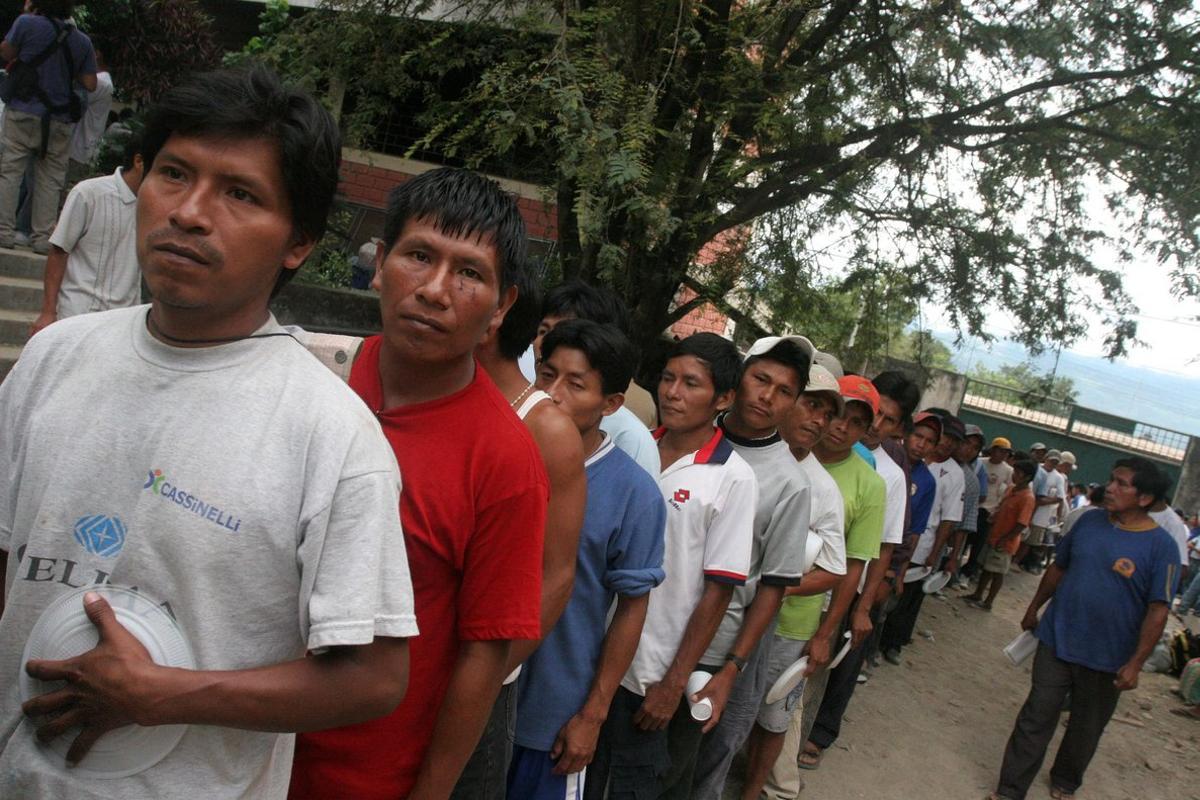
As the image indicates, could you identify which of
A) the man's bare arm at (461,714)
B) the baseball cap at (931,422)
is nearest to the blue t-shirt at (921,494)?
the baseball cap at (931,422)

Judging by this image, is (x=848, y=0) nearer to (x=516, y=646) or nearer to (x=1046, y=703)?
(x=1046, y=703)

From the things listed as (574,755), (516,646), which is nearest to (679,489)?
(574,755)

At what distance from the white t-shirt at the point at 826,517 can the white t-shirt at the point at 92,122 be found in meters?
6.65

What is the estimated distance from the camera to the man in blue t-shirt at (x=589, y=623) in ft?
8.33

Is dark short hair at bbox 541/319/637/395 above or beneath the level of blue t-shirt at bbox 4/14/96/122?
beneath

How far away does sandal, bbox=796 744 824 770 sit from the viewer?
17.6 feet

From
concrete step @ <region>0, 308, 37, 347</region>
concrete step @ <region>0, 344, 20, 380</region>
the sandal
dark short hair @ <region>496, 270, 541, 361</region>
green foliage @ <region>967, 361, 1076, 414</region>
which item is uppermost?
green foliage @ <region>967, 361, 1076, 414</region>

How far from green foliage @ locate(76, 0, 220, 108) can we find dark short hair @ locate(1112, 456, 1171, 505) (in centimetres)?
996

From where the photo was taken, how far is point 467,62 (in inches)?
229

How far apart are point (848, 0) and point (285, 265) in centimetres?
549

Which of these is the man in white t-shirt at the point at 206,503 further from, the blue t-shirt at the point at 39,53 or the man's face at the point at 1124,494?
the blue t-shirt at the point at 39,53

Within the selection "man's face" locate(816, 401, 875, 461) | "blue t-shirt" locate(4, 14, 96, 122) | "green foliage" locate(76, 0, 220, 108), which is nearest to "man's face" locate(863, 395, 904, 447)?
"man's face" locate(816, 401, 875, 461)

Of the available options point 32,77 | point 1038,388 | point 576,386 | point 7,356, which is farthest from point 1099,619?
point 32,77

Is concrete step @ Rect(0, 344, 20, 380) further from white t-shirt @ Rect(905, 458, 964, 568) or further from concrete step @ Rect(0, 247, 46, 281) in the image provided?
white t-shirt @ Rect(905, 458, 964, 568)
